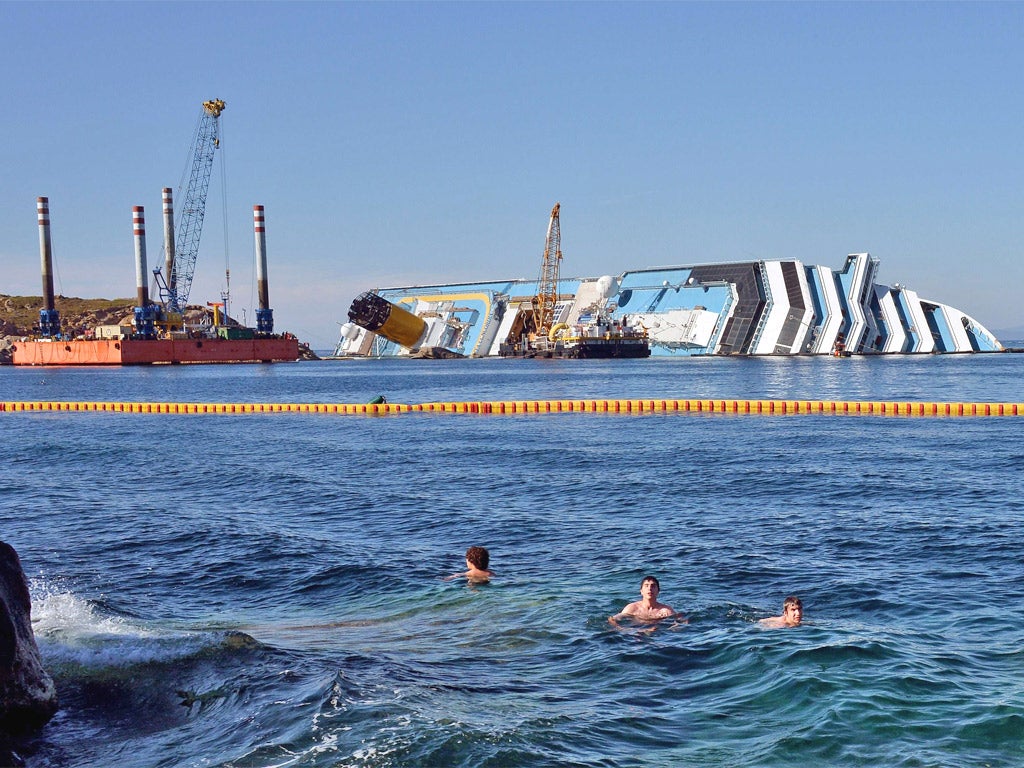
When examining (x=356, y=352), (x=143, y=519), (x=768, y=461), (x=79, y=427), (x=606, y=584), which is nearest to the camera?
(x=606, y=584)

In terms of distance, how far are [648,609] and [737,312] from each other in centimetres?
10696

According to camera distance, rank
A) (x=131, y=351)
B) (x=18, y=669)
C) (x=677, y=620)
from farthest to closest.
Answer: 1. (x=131, y=351)
2. (x=677, y=620)
3. (x=18, y=669)

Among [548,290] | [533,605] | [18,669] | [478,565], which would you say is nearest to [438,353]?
[548,290]

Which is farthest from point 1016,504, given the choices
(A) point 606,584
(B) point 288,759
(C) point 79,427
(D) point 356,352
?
(D) point 356,352

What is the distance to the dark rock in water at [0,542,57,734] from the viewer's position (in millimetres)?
8469

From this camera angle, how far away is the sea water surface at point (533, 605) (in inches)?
336

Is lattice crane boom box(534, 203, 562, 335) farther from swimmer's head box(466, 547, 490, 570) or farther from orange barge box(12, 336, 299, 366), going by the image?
swimmer's head box(466, 547, 490, 570)

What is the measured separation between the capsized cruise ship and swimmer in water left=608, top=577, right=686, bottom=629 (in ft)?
341

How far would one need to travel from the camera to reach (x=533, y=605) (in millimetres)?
12875

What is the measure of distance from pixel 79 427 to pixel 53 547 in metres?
26.5

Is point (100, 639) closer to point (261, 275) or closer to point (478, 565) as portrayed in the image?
point (478, 565)

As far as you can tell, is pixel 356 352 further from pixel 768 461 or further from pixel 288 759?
pixel 288 759

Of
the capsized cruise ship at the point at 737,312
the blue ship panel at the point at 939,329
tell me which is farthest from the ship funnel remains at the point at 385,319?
the blue ship panel at the point at 939,329

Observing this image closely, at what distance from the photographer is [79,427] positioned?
4219 centimetres
